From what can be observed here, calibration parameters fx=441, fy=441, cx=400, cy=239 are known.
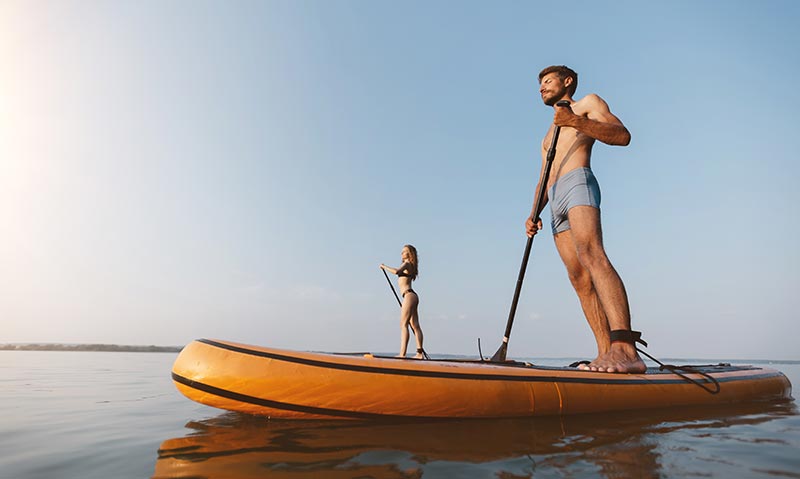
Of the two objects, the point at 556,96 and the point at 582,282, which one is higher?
the point at 556,96

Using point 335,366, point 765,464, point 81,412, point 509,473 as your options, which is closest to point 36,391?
point 81,412

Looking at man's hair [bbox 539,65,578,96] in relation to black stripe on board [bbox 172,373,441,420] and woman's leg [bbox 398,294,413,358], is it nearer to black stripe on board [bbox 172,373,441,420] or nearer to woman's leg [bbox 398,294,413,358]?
black stripe on board [bbox 172,373,441,420]

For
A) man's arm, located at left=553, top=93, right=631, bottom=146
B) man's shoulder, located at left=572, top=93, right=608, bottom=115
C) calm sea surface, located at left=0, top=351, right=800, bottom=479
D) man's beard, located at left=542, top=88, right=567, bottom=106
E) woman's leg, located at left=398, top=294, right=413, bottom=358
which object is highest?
man's beard, located at left=542, top=88, right=567, bottom=106

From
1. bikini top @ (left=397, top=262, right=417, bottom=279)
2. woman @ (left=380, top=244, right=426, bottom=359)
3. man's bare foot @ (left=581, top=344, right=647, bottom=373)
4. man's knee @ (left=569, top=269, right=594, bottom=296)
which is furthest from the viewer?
bikini top @ (left=397, top=262, right=417, bottom=279)

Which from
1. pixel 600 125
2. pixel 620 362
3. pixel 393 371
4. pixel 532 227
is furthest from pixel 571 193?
pixel 393 371

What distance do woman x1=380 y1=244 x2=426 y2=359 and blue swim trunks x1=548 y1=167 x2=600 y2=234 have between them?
4633 mm

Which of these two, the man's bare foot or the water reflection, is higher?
the man's bare foot

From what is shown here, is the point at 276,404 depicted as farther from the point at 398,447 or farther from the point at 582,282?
the point at 582,282

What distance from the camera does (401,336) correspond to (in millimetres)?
8875

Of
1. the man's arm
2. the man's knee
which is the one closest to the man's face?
the man's arm

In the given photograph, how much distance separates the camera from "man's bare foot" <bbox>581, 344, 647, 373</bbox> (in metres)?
3.96

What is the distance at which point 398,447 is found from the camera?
240cm

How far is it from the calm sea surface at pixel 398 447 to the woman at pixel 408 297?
17.1ft

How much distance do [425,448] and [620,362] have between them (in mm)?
2451
